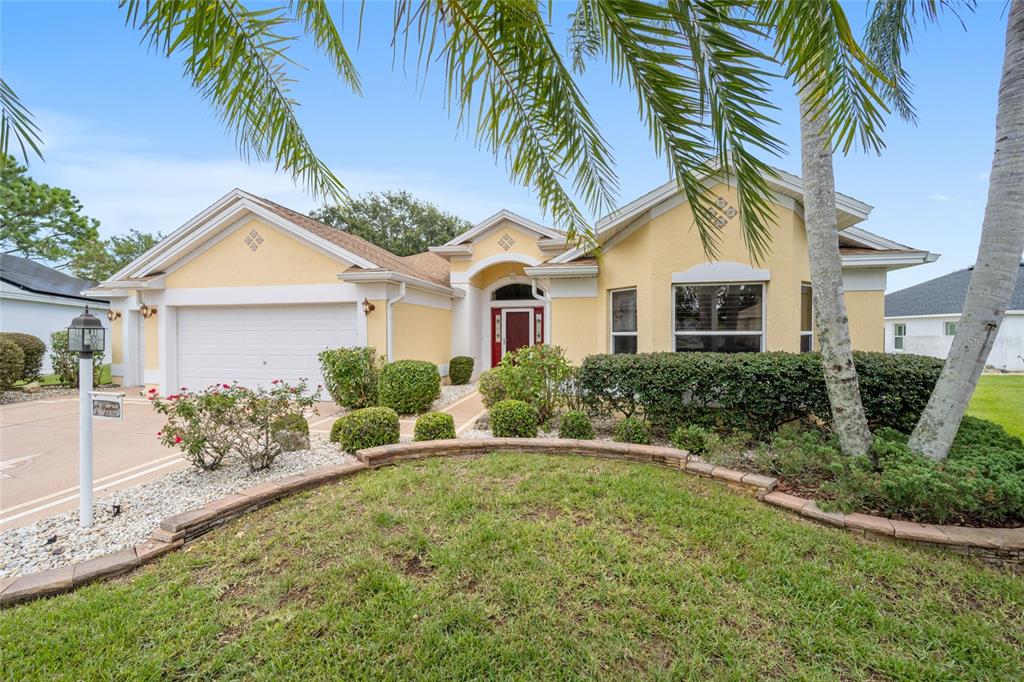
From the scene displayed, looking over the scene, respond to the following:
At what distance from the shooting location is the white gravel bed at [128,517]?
361 centimetres

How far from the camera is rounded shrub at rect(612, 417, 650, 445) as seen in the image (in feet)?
19.7

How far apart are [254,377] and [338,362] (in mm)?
3689

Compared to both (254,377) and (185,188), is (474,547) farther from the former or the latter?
(254,377)

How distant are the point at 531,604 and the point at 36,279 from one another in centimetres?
2671

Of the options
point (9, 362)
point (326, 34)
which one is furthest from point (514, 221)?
point (9, 362)

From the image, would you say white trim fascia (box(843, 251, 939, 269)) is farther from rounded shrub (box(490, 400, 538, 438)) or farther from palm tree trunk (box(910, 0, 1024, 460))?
rounded shrub (box(490, 400, 538, 438))

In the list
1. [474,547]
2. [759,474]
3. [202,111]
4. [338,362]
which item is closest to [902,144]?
[759,474]

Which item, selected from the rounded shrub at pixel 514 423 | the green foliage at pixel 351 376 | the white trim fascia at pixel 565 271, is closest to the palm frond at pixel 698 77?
the rounded shrub at pixel 514 423

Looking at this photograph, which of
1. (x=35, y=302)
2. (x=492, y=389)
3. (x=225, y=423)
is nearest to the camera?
(x=225, y=423)

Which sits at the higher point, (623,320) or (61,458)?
(623,320)

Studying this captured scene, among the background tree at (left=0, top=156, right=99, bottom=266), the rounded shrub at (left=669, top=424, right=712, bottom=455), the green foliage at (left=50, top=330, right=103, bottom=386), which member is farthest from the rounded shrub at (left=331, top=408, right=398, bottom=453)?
the background tree at (left=0, top=156, right=99, bottom=266)

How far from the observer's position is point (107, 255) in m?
30.7

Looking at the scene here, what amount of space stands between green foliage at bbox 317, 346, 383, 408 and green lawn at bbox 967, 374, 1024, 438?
40.1ft

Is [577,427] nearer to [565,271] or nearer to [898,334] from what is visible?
[565,271]
